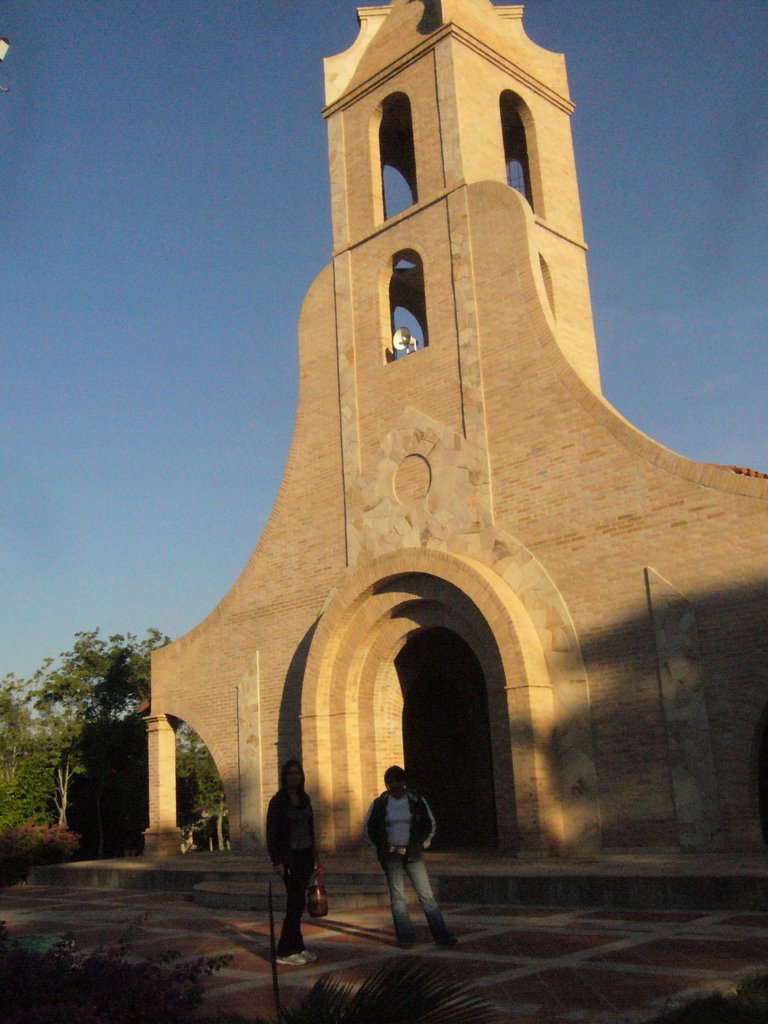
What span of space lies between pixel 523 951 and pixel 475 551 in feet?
24.8

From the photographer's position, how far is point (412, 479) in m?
16.1

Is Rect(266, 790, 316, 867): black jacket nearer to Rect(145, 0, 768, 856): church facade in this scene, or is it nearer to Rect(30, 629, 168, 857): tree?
Rect(145, 0, 768, 856): church facade

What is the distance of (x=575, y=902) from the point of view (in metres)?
10.3

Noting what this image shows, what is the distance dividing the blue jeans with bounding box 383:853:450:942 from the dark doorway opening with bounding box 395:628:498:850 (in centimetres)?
946

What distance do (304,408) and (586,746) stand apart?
25.7ft

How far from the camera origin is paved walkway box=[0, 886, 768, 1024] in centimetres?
622

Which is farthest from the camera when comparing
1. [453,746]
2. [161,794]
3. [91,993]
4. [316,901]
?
[453,746]

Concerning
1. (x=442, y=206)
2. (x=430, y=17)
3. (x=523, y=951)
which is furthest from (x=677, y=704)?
(x=430, y=17)

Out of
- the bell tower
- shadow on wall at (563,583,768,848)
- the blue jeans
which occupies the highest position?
the bell tower

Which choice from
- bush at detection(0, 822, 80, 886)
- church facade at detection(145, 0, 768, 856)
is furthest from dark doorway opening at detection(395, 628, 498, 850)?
bush at detection(0, 822, 80, 886)

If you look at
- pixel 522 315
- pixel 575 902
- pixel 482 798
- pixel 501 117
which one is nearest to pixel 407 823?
pixel 575 902

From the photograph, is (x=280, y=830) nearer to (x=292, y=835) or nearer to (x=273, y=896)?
(x=292, y=835)

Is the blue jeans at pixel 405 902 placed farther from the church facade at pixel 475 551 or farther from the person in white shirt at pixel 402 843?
the church facade at pixel 475 551

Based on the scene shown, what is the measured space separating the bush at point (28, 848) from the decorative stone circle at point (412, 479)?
8.75 meters
